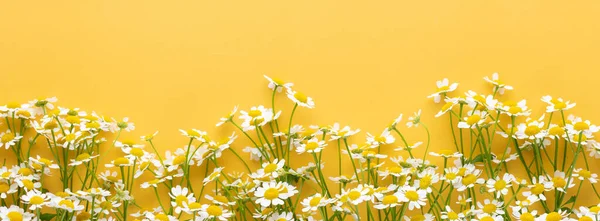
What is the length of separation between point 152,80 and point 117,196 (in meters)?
0.31

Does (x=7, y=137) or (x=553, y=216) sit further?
(x=7, y=137)

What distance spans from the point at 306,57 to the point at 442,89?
35cm

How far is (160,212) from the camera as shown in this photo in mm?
1673

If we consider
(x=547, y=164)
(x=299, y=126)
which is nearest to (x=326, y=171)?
(x=299, y=126)

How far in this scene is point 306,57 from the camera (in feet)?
5.64

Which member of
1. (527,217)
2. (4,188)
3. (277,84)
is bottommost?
(527,217)

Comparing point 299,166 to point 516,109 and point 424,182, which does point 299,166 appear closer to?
point 424,182

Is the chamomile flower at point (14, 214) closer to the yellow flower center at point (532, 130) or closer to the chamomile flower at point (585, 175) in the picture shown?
the yellow flower center at point (532, 130)

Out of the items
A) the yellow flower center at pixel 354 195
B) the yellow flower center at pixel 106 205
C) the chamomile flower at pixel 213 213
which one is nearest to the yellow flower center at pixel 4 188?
the yellow flower center at pixel 106 205

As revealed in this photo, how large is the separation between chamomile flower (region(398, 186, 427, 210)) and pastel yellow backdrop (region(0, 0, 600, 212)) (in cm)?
20

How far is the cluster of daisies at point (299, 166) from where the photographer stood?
1.59m

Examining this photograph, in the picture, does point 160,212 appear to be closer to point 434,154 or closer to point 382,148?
point 382,148

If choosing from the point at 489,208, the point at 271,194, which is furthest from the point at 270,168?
the point at 489,208

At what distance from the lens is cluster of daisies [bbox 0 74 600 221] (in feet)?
5.22
